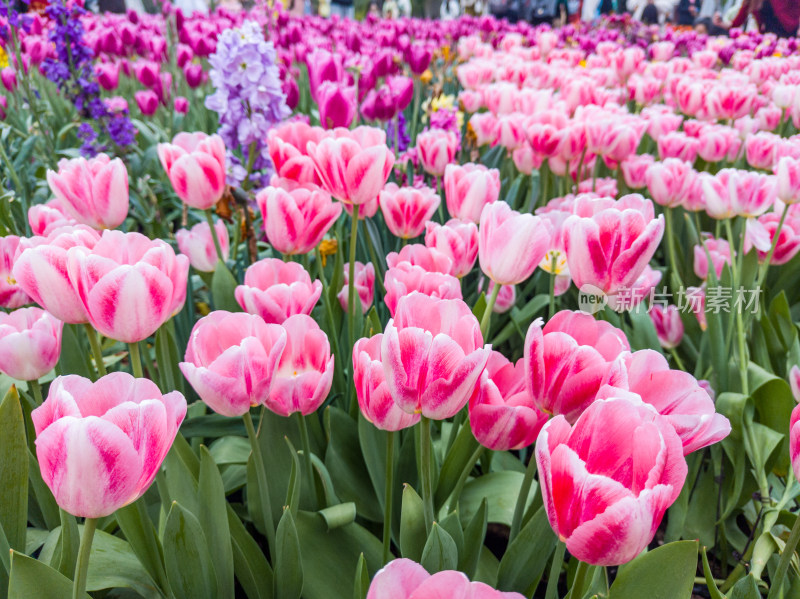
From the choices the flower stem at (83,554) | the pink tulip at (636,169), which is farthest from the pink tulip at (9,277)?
the pink tulip at (636,169)

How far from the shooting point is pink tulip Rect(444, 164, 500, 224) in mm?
1127

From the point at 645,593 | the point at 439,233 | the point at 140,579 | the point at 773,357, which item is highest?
the point at 439,233

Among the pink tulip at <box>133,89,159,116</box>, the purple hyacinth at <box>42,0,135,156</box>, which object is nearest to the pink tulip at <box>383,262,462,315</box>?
the purple hyacinth at <box>42,0,135,156</box>

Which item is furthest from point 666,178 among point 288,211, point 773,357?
point 288,211

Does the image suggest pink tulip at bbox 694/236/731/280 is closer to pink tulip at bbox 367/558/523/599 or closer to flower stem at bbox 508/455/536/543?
Answer: flower stem at bbox 508/455/536/543

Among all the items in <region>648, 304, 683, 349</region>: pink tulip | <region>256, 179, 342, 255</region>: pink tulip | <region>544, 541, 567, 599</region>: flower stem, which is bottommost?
<region>648, 304, 683, 349</region>: pink tulip

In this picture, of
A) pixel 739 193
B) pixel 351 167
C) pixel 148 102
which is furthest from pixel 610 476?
pixel 148 102

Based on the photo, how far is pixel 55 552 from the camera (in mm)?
760

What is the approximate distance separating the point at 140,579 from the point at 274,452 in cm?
23

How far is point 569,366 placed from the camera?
0.55 metres

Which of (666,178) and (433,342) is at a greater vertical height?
(433,342)

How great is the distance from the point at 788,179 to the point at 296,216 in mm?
1037

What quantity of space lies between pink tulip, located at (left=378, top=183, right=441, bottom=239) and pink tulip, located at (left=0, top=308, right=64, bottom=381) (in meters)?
0.58

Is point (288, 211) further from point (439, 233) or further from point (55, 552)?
point (55, 552)
